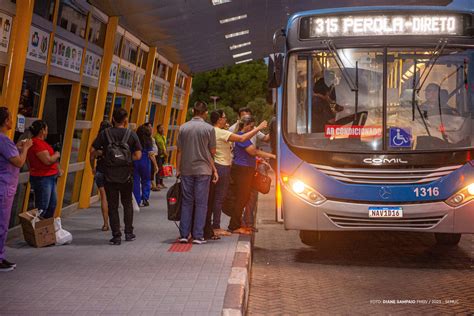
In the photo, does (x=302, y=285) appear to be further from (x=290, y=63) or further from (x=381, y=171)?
(x=290, y=63)

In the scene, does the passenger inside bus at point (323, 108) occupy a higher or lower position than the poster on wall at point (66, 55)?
lower

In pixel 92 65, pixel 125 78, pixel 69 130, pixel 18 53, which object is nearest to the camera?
pixel 18 53

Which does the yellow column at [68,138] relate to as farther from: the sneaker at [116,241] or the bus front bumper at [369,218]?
the bus front bumper at [369,218]

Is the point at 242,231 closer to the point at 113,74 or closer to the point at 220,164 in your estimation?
the point at 220,164

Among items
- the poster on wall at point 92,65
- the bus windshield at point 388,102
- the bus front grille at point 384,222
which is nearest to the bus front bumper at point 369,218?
the bus front grille at point 384,222

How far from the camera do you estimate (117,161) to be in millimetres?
10633

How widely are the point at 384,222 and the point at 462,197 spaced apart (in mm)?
Answer: 991

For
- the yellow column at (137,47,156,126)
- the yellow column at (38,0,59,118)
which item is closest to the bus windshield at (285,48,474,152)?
the yellow column at (38,0,59,118)

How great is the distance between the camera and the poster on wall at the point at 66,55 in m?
12.6

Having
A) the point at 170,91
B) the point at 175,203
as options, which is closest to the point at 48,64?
the point at 175,203

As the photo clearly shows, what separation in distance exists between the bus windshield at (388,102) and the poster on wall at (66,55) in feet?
14.2

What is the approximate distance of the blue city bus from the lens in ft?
32.3

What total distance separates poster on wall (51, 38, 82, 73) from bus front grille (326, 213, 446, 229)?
5.26m

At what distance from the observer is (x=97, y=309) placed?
22.1ft
